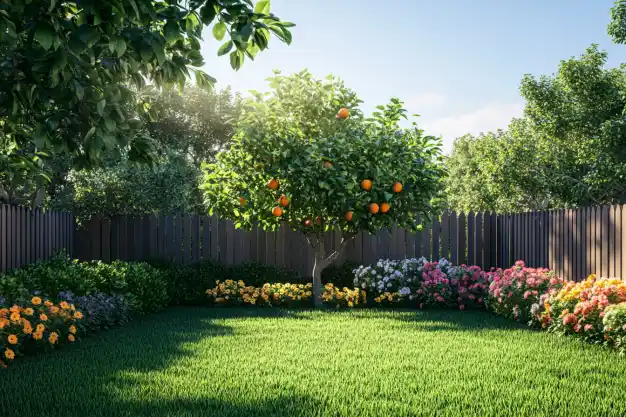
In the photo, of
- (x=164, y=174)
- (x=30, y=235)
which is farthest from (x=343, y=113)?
(x=164, y=174)

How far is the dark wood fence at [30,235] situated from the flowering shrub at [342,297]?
17.6 ft

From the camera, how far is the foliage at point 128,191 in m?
14.5

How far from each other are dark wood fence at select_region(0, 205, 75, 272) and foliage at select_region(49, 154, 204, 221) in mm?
1118

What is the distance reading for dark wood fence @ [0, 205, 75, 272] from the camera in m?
10.2

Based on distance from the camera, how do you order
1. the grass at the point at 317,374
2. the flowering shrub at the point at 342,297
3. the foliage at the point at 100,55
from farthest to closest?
the flowering shrub at the point at 342,297
the grass at the point at 317,374
the foliage at the point at 100,55

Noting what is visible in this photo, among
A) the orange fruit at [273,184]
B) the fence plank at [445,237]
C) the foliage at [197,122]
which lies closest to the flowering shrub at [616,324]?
the orange fruit at [273,184]

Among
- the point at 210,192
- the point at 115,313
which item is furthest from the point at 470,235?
the point at 115,313

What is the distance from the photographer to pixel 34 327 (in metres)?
6.51

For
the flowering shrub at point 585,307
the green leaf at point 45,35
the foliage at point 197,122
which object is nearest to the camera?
the green leaf at point 45,35

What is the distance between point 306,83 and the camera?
34.5 feet

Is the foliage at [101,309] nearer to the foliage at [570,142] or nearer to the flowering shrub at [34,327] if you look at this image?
the flowering shrub at [34,327]

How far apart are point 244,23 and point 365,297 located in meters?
Result: 8.64

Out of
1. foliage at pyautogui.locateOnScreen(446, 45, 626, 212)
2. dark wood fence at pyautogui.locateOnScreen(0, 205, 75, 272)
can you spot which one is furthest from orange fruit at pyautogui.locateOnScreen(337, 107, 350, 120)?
foliage at pyautogui.locateOnScreen(446, 45, 626, 212)

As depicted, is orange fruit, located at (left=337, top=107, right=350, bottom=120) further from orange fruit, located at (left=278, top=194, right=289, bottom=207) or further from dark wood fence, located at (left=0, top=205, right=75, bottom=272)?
dark wood fence, located at (left=0, top=205, right=75, bottom=272)
